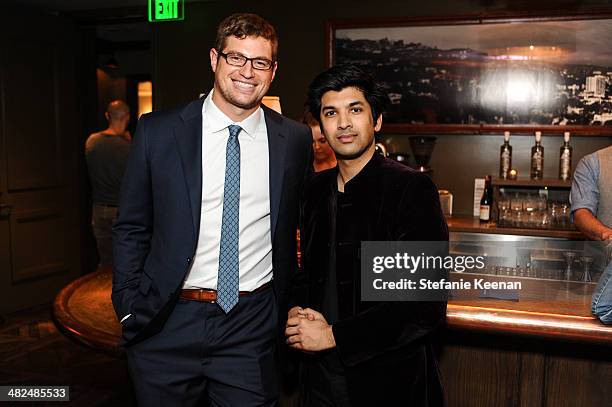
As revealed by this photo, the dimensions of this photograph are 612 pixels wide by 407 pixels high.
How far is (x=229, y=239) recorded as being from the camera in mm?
1872

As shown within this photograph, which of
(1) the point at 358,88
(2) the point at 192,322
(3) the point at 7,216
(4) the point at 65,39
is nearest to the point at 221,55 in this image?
(1) the point at 358,88

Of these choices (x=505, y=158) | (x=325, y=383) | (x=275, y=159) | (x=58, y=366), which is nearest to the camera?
(x=325, y=383)

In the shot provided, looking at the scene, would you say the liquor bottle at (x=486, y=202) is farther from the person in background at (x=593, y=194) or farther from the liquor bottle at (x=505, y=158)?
the person in background at (x=593, y=194)

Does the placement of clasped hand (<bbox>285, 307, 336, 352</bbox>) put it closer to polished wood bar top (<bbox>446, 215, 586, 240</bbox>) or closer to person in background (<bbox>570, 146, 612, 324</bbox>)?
person in background (<bbox>570, 146, 612, 324</bbox>)

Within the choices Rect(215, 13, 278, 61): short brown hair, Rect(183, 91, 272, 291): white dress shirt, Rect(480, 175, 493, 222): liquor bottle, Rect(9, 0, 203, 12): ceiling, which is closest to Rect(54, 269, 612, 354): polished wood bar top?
Rect(183, 91, 272, 291): white dress shirt

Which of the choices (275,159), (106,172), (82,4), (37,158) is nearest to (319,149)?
(275,159)

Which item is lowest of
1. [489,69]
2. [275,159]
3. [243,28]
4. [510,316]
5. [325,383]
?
[325,383]

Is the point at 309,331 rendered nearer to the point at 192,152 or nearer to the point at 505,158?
the point at 192,152

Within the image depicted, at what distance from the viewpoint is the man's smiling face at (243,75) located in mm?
1845

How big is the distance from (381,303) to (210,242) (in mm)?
583

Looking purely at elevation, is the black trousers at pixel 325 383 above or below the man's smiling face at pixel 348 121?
below

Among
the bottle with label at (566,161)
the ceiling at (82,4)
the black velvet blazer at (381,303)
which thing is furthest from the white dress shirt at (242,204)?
the ceiling at (82,4)

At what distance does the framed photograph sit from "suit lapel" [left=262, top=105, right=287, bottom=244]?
3265 millimetres

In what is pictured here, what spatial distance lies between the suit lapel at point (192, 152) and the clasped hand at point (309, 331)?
1.34 ft
